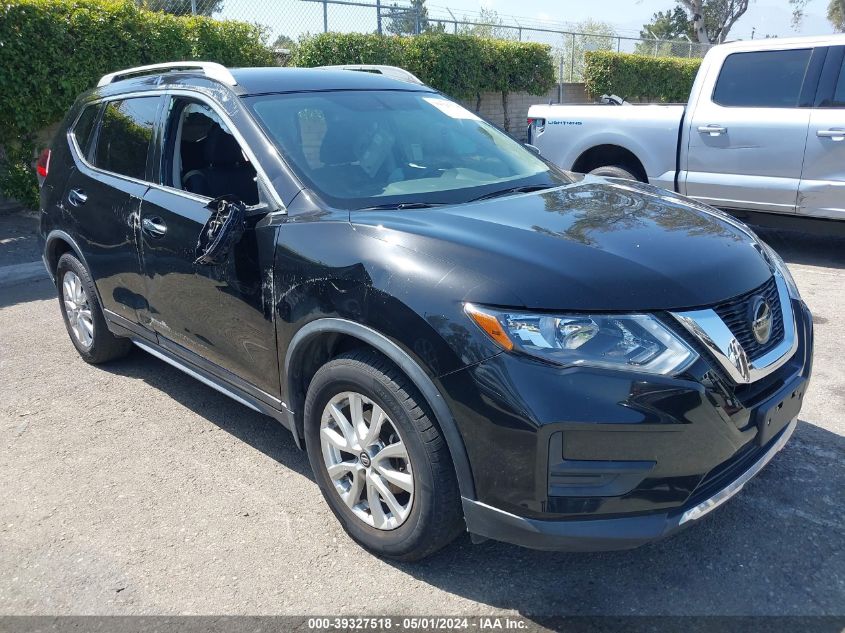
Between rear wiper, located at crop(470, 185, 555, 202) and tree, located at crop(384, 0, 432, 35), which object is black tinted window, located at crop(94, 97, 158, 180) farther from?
tree, located at crop(384, 0, 432, 35)

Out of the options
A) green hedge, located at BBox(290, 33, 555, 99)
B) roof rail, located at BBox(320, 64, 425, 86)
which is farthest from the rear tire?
green hedge, located at BBox(290, 33, 555, 99)

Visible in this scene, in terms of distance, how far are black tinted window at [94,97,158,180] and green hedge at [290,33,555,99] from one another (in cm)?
830

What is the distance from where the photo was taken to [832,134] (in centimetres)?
645

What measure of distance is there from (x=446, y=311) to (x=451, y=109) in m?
2.06

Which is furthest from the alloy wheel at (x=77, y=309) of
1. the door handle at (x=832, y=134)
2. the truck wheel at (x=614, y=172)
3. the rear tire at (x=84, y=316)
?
the door handle at (x=832, y=134)

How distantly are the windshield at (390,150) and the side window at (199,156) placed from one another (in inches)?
15.8

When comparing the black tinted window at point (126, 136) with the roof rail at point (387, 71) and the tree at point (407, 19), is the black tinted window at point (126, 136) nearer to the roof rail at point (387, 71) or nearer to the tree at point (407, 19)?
the roof rail at point (387, 71)

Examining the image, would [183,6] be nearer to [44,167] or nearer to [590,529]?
[44,167]

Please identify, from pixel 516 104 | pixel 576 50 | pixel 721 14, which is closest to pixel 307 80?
pixel 516 104

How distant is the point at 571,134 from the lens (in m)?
8.07

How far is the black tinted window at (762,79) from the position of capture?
6848 mm

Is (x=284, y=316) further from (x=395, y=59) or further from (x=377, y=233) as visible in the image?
(x=395, y=59)

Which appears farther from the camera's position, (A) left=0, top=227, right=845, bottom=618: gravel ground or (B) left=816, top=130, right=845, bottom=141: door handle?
(B) left=816, top=130, right=845, bottom=141: door handle

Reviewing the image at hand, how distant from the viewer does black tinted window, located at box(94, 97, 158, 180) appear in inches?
157
